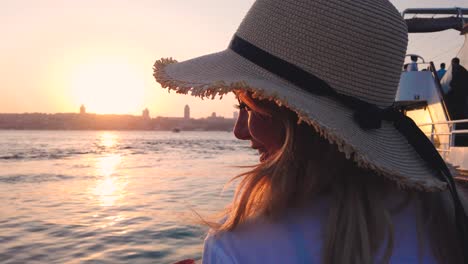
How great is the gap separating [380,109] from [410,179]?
0.23 metres

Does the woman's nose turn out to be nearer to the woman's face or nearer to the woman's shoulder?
the woman's face

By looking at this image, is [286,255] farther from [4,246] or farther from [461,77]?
[461,77]

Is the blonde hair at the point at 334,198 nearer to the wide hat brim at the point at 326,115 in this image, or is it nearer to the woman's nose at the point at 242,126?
the wide hat brim at the point at 326,115

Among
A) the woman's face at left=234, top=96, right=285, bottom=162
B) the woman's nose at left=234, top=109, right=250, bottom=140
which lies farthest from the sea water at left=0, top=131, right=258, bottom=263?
the woman's face at left=234, top=96, right=285, bottom=162

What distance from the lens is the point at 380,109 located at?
136cm

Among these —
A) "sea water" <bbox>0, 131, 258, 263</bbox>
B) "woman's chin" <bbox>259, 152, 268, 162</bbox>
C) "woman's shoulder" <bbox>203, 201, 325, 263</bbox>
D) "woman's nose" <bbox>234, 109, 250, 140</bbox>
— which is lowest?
"sea water" <bbox>0, 131, 258, 263</bbox>

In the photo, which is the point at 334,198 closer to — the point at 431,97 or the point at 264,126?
the point at 264,126

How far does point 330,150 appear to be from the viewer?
1283 millimetres

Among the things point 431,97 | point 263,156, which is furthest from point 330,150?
point 431,97

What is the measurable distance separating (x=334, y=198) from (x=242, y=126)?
456 millimetres

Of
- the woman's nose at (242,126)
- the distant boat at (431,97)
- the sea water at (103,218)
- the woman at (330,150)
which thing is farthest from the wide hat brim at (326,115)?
the distant boat at (431,97)

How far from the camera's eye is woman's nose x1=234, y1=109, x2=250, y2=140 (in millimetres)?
1535

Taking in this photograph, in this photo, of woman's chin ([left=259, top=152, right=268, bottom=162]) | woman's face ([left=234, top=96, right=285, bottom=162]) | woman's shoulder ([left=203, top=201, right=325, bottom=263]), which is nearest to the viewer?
woman's shoulder ([left=203, top=201, right=325, bottom=263])

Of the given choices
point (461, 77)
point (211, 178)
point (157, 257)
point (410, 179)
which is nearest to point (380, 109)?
point (410, 179)
